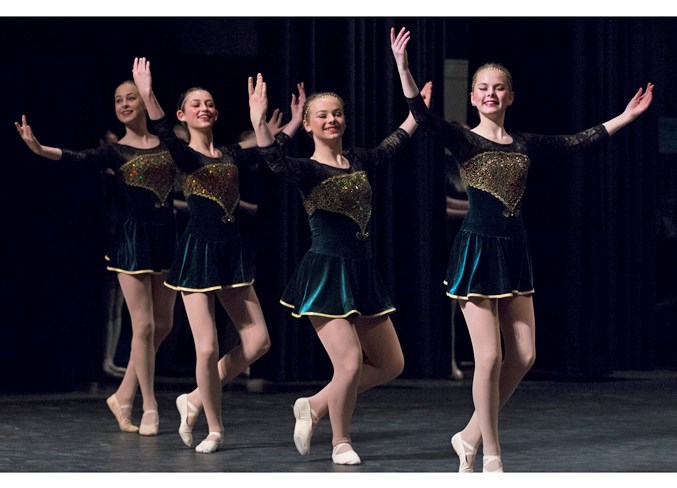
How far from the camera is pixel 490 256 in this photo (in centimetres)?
477

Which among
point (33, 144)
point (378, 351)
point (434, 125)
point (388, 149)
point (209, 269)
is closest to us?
point (434, 125)

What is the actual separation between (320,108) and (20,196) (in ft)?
8.36

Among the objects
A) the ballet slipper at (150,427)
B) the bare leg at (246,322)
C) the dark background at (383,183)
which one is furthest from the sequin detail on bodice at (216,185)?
the dark background at (383,183)

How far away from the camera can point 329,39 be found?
7523 mm

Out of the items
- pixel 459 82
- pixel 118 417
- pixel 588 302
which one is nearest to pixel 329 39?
pixel 459 82

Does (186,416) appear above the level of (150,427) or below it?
above

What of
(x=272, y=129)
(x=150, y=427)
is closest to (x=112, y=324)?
(x=150, y=427)

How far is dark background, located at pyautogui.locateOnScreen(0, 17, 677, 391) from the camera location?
23.5 ft

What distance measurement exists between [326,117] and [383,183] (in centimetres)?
254

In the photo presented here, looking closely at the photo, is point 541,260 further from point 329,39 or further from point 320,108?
point 320,108

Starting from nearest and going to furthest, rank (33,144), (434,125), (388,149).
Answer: (434,125)
(388,149)
(33,144)

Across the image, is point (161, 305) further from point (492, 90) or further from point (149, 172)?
point (492, 90)

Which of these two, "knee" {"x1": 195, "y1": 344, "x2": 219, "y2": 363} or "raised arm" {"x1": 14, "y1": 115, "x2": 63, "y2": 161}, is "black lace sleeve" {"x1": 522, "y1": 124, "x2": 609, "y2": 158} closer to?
"knee" {"x1": 195, "y1": 344, "x2": 219, "y2": 363}

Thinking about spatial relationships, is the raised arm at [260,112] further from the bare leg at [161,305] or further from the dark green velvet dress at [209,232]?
the bare leg at [161,305]
